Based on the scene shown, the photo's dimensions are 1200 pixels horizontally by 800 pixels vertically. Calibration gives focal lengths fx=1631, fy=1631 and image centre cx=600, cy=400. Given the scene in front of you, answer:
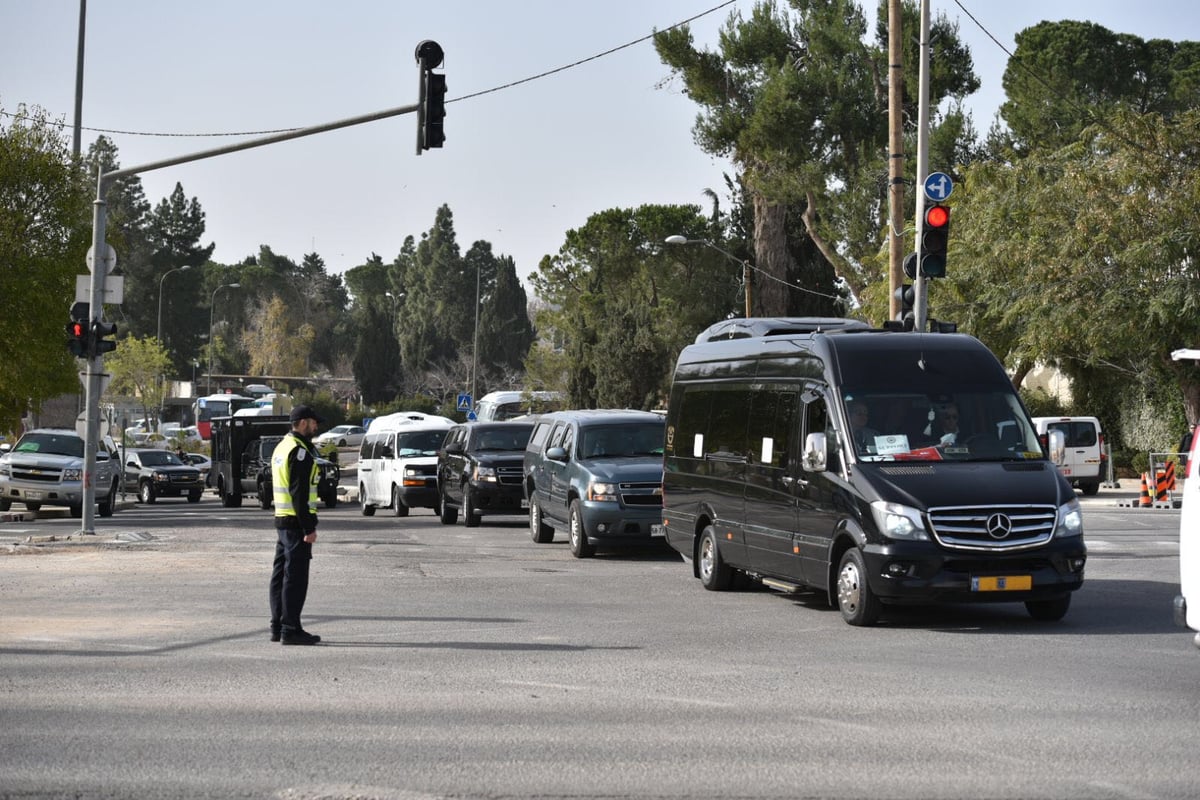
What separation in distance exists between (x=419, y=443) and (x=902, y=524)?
23.0 metres

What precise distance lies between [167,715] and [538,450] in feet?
49.5

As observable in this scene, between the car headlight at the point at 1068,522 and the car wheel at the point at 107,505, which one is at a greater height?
the car headlight at the point at 1068,522

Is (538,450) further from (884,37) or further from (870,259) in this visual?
(884,37)

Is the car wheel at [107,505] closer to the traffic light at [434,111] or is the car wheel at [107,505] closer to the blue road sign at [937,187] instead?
the traffic light at [434,111]

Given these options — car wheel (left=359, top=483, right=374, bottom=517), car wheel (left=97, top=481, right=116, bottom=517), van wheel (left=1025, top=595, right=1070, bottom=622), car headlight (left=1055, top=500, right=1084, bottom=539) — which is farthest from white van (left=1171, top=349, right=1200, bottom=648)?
car wheel (left=97, top=481, right=116, bottom=517)

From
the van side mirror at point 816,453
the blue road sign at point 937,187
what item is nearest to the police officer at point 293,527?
the van side mirror at point 816,453

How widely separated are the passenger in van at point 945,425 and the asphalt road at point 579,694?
1535mm

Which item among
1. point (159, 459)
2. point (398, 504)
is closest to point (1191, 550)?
point (398, 504)

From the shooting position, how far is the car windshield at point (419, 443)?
34869mm

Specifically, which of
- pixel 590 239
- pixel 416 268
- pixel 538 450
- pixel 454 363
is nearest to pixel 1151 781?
pixel 538 450

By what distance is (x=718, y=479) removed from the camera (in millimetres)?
16312

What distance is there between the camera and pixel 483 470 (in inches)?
1121

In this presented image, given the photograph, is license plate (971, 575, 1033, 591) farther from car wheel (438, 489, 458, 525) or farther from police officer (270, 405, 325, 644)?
car wheel (438, 489, 458, 525)

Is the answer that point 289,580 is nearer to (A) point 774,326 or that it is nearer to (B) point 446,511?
(A) point 774,326
